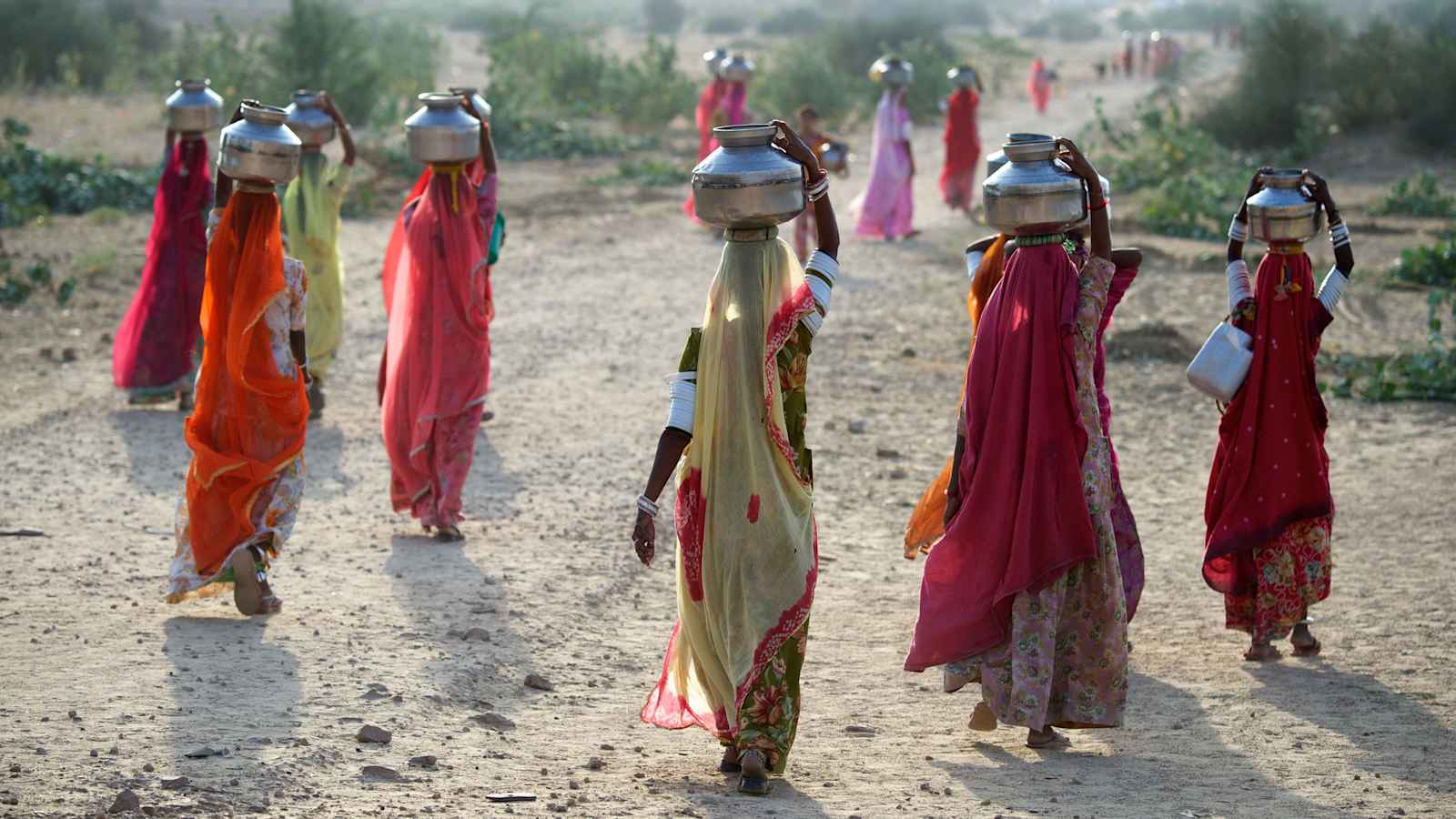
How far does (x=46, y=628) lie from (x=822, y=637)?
9.48 ft

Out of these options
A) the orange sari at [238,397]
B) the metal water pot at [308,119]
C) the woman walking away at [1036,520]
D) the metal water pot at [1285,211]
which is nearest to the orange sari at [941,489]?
the woman walking away at [1036,520]

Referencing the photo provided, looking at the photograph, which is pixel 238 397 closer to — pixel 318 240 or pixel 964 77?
pixel 318 240

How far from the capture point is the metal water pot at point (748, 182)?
4.56 meters

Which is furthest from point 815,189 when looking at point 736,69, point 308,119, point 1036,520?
point 736,69

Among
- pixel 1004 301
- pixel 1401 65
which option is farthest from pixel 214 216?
pixel 1401 65

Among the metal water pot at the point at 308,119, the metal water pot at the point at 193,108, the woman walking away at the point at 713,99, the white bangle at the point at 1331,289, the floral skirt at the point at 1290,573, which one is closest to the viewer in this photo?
the white bangle at the point at 1331,289

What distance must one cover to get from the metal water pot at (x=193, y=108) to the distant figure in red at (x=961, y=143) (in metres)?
10.4

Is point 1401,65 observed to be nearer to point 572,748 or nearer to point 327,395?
point 327,395

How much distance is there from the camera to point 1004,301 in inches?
204

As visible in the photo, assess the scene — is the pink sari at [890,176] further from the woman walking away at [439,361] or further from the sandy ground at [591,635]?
the woman walking away at [439,361]

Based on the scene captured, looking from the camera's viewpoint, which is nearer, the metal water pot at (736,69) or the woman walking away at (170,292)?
the woman walking away at (170,292)

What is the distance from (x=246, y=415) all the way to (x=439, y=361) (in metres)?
1.23

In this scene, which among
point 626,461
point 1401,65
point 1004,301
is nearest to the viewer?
point 1004,301

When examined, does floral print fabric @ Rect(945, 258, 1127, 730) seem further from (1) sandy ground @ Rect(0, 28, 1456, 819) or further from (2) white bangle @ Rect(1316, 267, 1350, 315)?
(2) white bangle @ Rect(1316, 267, 1350, 315)
